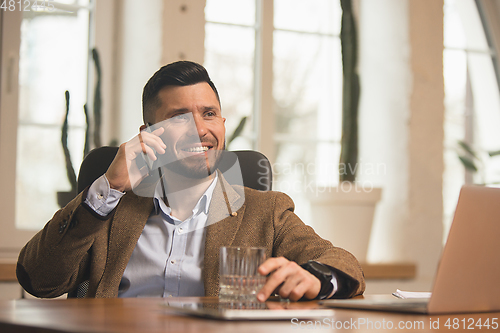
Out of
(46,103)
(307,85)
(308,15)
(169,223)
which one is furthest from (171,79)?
(308,15)

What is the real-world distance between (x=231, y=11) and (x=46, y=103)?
1.18m

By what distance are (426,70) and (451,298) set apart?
8.31 feet

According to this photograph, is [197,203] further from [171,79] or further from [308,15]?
[308,15]

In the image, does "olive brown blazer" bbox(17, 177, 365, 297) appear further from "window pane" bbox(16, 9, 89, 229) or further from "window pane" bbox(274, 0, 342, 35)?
"window pane" bbox(274, 0, 342, 35)

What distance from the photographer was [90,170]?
147 cm

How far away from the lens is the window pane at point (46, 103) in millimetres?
2520

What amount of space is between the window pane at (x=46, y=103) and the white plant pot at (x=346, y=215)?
1.29m

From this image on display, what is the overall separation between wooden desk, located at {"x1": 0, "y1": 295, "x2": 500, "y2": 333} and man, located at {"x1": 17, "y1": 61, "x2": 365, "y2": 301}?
1.18 ft

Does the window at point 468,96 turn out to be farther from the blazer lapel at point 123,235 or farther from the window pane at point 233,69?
the blazer lapel at point 123,235

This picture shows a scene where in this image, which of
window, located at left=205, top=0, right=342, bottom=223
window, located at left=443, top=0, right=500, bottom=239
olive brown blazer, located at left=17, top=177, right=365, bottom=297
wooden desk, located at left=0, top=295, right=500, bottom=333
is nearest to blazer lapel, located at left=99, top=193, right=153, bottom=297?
olive brown blazer, located at left=17, top=177, right=365, bottom=297

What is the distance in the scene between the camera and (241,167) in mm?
1556

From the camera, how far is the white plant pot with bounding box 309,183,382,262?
2.65 metres

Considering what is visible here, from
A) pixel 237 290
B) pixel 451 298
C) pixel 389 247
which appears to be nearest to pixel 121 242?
pixel 237 290

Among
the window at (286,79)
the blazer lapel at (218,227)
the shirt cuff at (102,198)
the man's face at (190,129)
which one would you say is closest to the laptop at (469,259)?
the blazer lapel at (218,227)
